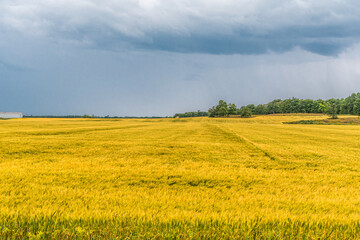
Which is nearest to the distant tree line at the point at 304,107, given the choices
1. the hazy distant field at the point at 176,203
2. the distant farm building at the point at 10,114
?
the hazy distant field at the point at 176,203

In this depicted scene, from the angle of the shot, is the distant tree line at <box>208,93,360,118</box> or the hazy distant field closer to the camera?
the hazy distant field

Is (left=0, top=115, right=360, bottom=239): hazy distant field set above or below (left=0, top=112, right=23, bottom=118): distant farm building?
below

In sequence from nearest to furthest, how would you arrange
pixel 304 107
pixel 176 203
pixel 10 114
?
pixel 176 203
pixel 10 114
pixel 304 107

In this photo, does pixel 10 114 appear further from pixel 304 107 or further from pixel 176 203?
pixel 304 107

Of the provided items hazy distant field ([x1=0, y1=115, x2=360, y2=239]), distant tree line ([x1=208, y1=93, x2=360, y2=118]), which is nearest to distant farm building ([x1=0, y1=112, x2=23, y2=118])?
distant tree line ([x1=208, y1=93, x2=360, y2=118])

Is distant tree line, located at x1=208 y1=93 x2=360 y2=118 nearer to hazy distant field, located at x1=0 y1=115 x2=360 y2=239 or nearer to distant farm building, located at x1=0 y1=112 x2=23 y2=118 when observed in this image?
hazy distant field, located at x1=0 y1=115 x2=360 y2=239

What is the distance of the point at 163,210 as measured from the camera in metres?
4.04

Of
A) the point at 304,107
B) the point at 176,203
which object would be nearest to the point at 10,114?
the point at 176,203

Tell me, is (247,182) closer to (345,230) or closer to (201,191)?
(201,191)

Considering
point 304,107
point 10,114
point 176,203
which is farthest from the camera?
point 304,107

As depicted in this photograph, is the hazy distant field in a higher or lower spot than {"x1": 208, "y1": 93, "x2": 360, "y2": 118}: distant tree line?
lower

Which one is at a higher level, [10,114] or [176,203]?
[10,114]

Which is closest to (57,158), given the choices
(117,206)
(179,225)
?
(117,206)

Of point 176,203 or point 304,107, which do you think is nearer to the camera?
point 176,203
